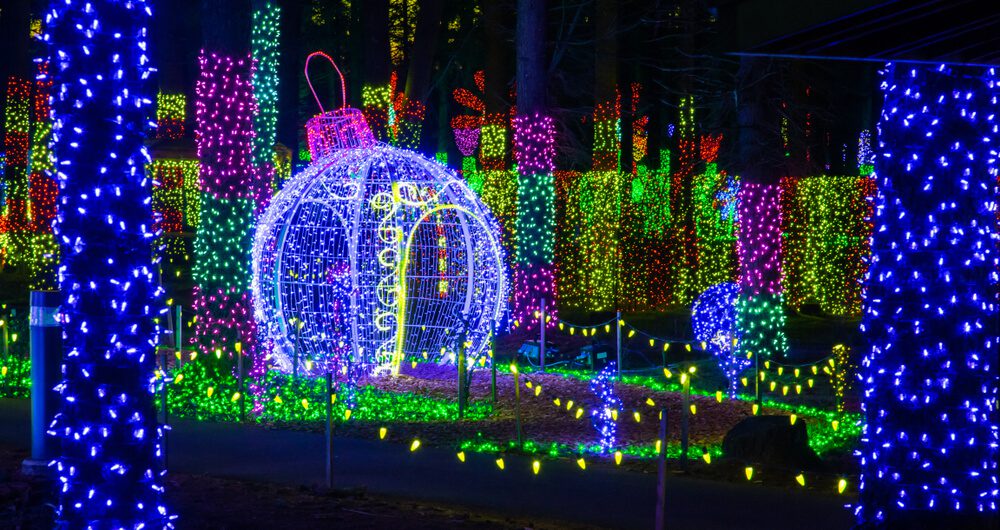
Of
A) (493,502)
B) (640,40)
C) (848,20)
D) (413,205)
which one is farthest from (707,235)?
(848,20)

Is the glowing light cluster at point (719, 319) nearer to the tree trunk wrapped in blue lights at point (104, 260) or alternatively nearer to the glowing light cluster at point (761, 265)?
the glowing light cluster at point (761, 265)

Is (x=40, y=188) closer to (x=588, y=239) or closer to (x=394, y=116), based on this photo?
(x=394, y=116)

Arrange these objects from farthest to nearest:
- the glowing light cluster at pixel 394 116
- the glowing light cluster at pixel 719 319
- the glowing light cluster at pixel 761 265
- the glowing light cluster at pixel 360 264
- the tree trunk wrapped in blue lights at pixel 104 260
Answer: the glowing light cluster at pixel 394 116 < the glowing light cluster at pixel 761 265 < the glowing light cluster at pixel 719 319 < the glowing light cluster at pixel 360 264 < the tree trunk wrapped in blue lights at pixel 104 260

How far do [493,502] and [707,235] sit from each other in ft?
64.0

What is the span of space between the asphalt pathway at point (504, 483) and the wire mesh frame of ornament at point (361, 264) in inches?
123

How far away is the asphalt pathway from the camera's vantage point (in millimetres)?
7805

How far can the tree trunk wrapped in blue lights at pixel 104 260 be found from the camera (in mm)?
5707

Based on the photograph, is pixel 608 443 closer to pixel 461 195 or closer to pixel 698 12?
pixel 461 195

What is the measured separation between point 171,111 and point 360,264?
25263 millimetres

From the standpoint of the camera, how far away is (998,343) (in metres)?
6.59

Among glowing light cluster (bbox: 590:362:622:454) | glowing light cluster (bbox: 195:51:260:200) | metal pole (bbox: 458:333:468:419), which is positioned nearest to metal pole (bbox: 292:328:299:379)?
glowing light cluster (bbox: 195:51:260:200)

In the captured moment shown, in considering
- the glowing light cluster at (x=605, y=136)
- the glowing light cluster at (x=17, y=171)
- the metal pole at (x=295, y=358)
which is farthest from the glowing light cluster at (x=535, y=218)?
the glowing light cluster at (x=17, y=171)

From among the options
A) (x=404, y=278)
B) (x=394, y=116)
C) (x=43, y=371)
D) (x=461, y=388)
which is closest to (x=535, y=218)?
(x=394, y=116)

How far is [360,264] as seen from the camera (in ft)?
45.8
